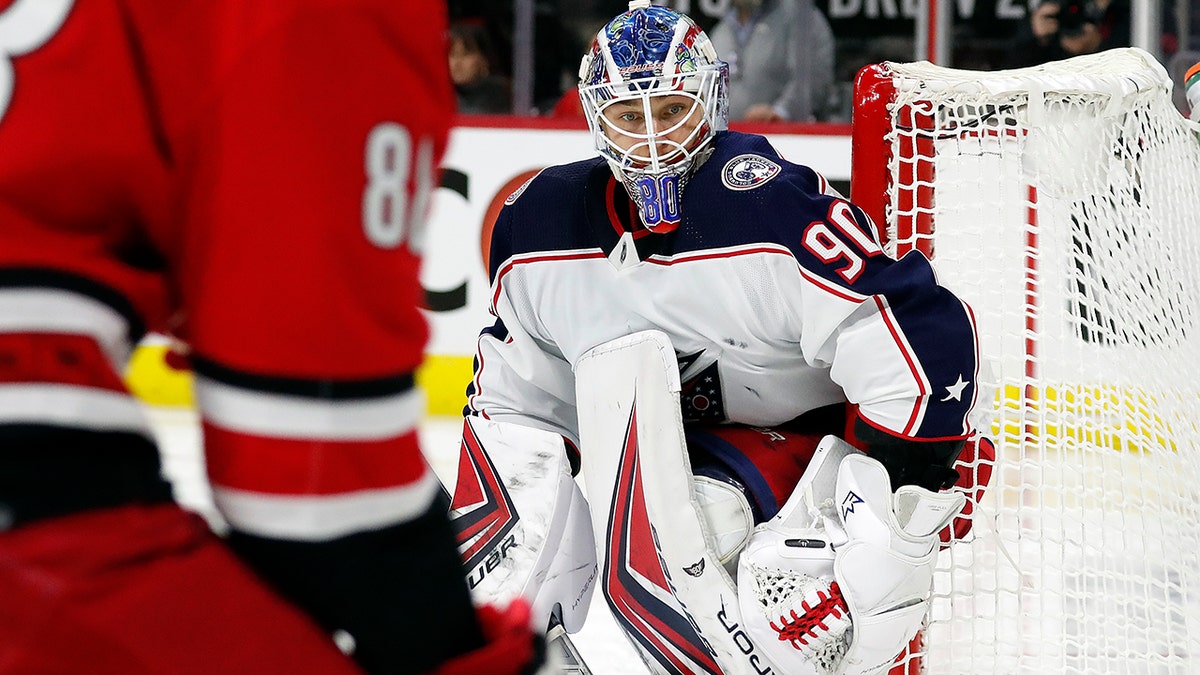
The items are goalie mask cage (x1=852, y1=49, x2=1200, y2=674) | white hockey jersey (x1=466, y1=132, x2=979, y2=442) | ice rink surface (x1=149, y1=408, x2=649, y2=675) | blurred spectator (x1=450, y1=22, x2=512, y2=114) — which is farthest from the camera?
blurred spectator (x1=450, y1=22, x2=512, y2=114)

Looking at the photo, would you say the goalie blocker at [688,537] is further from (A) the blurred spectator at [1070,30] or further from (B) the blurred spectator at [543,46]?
(A) the blurred spectator at [1070,30]

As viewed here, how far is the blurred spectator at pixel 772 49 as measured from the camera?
4379mm

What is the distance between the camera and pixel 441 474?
339cm

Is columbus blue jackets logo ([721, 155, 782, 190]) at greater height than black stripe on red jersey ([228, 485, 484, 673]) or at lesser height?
lesser

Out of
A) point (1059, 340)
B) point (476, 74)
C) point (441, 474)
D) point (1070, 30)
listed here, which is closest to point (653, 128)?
point (1059, 340)

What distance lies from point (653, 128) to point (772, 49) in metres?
2.89

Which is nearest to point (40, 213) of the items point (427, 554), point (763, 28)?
point (427, 554)

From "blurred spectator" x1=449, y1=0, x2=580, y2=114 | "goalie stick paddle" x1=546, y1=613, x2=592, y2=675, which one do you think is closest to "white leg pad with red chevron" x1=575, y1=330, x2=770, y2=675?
"goalie stick paddle" x1=546, y1=613, x2=592, y2=675

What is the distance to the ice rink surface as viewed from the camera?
209 centimetres

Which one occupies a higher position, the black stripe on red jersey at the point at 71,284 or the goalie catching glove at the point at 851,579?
the black stripe on red jersey at the point at 71,284

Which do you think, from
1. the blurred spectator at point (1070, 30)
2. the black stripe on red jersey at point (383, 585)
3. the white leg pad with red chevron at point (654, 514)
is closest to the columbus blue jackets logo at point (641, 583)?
the white leg pad with red chevron at point (654, 514)

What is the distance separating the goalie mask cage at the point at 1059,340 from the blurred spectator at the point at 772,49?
2406 millimetres

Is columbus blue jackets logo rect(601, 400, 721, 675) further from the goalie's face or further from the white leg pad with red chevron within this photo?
the goalie's face

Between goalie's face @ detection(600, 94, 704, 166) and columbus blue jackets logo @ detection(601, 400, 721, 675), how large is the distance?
0.32m
